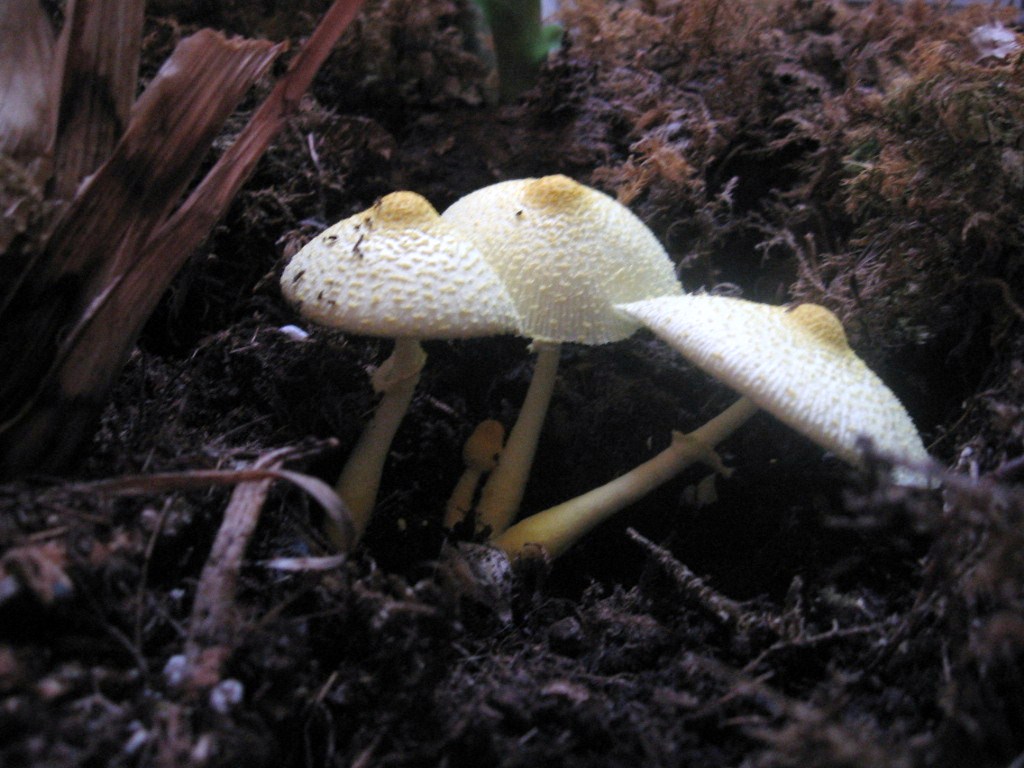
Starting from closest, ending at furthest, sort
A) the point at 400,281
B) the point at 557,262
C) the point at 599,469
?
the point at 400,281 → the point at 557,262 → the point at 599,469

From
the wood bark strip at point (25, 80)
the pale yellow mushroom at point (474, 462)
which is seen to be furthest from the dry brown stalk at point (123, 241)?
the pale yellow mushroom at point (474, 462)

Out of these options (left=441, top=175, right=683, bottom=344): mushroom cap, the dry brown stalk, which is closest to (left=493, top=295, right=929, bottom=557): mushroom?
(left=441, top=175, right=683, bottom=344): mushroom cap

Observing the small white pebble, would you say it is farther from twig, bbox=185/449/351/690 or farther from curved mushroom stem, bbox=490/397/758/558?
curved mushroom stem, bbox=490/397/758/558

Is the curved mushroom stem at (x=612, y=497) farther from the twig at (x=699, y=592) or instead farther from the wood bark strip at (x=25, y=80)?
the wood bark strip at (x=25, y=80)

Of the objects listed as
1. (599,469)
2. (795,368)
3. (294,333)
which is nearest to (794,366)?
(795,368)

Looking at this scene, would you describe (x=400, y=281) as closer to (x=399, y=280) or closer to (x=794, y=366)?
(x=399, y=280)

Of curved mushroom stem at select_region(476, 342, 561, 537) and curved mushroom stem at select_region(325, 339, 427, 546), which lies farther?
curved mushroom stem at select_region(476, 342, 561, 537)

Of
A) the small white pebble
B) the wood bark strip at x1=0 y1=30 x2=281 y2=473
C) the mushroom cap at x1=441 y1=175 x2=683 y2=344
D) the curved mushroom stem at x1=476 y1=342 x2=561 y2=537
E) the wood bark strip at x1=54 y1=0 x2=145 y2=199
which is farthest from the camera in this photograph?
the small white pebble
